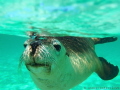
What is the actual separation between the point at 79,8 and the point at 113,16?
4.92 ft

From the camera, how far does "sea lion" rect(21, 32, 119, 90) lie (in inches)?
150

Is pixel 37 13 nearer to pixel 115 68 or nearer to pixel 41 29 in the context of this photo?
pixel 41 29

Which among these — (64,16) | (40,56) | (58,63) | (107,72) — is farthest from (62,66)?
(107,72)

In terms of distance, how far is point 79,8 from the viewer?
5.77 metres

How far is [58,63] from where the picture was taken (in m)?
4.42

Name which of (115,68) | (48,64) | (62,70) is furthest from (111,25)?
(48,64)

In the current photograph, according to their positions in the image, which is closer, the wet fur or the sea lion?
the sea lion

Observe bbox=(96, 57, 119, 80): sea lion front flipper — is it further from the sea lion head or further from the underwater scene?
the sea lion head

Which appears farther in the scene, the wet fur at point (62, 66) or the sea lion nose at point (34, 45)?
the wet fur at point (62, 66)

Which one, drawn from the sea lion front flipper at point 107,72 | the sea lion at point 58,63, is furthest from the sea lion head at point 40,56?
the sea lion front flipper at point 107,72

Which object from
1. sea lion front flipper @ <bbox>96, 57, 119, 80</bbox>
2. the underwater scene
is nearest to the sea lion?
sea lion front flipper @ <bbox>96, 57, 119, 80</bbox>

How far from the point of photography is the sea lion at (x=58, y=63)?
380cm

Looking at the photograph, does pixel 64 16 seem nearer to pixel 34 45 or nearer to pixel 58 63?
pixel 58 63

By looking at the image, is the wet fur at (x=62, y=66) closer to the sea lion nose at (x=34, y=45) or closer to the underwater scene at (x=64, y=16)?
the sea lion nose at (x=34, y=45)
